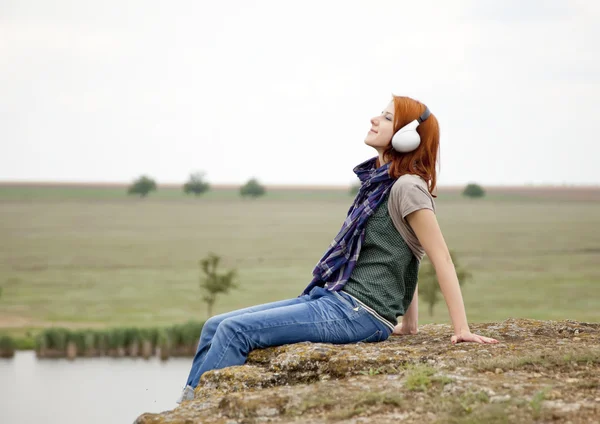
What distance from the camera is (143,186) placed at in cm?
15125

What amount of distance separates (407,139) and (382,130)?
232 millimetres

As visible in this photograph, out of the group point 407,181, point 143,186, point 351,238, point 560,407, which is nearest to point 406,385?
point 560,407

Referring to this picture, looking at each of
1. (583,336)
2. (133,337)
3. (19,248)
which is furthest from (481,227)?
(583,336)

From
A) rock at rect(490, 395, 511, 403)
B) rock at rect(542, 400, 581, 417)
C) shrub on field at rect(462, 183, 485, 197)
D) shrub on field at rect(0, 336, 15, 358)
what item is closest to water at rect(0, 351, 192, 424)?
shrub on field at rect(0, 336, 15, 358)

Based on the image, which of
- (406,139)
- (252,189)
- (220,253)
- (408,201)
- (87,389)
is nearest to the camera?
(408,201)

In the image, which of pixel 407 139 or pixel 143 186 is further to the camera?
pixel 143 186

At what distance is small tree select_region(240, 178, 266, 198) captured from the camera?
161 metres

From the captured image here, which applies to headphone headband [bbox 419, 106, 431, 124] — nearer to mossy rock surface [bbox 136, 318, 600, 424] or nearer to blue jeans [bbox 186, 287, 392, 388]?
blue jeans [bbox 186, 287, 392, 388]

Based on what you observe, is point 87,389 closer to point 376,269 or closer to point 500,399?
point 376,269

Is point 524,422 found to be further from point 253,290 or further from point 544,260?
point 544,260

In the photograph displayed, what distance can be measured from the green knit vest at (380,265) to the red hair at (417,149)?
0.25m

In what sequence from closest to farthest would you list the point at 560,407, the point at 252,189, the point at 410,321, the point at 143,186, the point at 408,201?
the point at 560,407 → the point at 408,201 → the point at 410,321 → the point at 143,186 → the point at 252,189

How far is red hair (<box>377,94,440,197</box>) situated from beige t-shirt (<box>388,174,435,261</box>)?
68 millimetres

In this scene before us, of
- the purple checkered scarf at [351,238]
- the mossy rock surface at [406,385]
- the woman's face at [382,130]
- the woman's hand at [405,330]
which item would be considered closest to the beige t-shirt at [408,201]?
the purple checkered scarf at [351,238]
